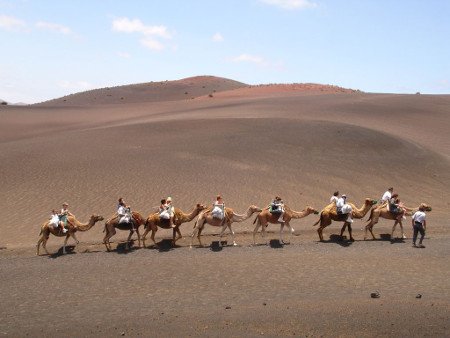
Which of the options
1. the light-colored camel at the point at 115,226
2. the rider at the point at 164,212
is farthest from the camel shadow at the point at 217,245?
the light-colored camel at the point at 115,226

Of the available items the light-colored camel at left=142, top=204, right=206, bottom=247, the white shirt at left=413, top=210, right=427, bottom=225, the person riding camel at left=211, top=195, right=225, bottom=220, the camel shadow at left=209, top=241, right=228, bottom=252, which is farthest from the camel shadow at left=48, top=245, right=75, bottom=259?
the white shirt at left=413, top=210, right=427, bottom=225

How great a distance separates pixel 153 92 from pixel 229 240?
9156 centimetres

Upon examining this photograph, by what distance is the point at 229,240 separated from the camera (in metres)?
17.7

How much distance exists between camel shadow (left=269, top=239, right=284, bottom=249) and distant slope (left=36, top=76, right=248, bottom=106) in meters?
80.2

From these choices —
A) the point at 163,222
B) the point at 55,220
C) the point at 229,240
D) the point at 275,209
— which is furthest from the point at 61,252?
the point at 275,209

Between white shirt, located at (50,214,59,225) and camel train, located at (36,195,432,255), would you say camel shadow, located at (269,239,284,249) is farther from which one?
white shirt, located at (50,214,59,225)

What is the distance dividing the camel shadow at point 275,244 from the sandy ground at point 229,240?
7 cm

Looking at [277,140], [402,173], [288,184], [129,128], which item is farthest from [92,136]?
[402,173]

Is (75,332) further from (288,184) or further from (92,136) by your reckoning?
(92,136)

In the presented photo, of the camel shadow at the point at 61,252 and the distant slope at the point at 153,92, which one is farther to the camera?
the distant slope at the point at 153,92

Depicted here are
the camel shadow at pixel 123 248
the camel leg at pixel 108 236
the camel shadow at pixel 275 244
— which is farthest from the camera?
the camel leg at pixel 108 236

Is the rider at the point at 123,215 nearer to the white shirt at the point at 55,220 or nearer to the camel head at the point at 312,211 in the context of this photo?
the white shirt at the point at 55,220

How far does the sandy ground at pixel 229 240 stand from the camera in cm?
1102

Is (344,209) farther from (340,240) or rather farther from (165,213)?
(165,213)
